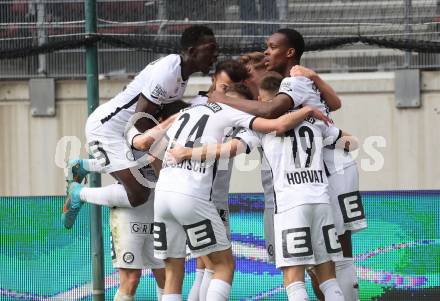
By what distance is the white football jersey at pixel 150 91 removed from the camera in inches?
279

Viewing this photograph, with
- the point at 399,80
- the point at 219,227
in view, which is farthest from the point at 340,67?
the point at 219,227

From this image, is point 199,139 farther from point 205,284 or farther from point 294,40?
point 205,284

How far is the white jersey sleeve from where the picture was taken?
6.30 meters

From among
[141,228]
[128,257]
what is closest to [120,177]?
[141,228]

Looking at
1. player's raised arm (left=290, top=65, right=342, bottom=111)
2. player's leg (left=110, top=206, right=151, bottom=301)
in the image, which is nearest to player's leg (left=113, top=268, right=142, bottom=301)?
player's leg (left=110, top=206, right=151, bottom=301)

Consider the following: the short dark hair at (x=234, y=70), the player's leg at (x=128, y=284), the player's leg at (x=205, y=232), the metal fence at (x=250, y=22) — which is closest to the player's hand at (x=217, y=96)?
the short dark hair at (x=234, y=70)

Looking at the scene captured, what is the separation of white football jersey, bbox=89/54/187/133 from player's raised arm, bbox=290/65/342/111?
3.36 ft

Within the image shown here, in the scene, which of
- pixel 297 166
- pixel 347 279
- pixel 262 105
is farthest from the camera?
pixel 347 279

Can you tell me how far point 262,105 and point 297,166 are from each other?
1.48ft

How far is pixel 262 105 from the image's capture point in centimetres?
633

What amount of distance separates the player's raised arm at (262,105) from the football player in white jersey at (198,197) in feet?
0.18

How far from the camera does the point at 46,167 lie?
1047 centimetres

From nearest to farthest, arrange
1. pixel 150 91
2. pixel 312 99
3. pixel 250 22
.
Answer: pixel 312 99, pixel 150 91, pixel 250 22

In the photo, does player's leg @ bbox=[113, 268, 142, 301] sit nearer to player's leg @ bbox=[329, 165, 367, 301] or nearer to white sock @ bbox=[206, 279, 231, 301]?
white sock @ bbox=[206, 279, 231, 301]
